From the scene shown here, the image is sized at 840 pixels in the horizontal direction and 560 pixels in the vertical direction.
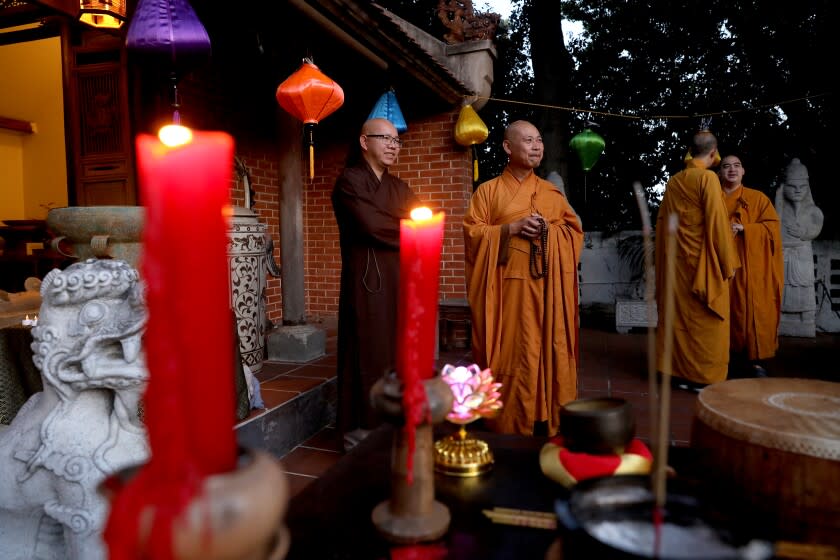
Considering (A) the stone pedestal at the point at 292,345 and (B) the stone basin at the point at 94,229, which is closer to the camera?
(B) the stone basin at the point at 94,229

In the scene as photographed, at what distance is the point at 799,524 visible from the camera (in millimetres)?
782

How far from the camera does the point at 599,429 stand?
899 millimetres

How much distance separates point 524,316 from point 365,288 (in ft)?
2.86

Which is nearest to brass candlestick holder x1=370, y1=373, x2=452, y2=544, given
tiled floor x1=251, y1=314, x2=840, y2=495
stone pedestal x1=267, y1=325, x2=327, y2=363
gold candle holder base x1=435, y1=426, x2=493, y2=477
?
gold candle holder base x1=435, y1=426, x2=493, y2=477

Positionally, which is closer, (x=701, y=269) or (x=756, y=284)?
(x=701, y=269)

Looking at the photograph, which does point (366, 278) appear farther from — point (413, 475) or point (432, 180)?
point (432, 180)

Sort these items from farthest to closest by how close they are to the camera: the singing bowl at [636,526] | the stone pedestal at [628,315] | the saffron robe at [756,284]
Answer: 1. the stone pedestal at [628,315]
2. the saffron robe at [756,284]
3. the singing bowl at [636,526]

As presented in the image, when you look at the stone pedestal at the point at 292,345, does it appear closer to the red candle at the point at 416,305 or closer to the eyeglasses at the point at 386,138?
the eyeglasses at the point at 386,138

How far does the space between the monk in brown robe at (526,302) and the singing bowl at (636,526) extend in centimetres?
214

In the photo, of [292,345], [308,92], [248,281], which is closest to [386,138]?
[308,92]

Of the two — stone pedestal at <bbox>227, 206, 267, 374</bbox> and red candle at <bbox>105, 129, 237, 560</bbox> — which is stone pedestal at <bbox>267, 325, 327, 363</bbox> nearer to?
stone pedestal at <bbox>227, 206, 267, 374</bbox>

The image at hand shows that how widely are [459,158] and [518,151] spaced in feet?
9.96

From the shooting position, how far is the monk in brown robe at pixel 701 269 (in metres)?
3.93

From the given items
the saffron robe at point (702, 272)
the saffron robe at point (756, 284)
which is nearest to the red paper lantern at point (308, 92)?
the saffron robe at point (702, 272)
